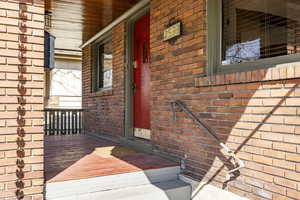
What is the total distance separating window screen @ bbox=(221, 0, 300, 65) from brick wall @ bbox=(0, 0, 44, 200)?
1.77 metres

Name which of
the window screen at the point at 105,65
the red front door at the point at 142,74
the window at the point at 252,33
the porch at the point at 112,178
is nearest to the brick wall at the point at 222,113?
the window at the point at 252,33

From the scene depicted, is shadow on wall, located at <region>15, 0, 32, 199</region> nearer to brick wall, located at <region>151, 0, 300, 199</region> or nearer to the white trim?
brick wall, located at <region>151, 0, 300, 199</region>

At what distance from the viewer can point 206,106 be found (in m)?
2.62

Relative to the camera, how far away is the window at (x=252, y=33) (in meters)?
2.04

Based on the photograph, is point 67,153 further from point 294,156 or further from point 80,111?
point 80,111

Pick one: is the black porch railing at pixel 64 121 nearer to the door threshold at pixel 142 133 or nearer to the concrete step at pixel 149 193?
the door threshold at pixel 142 133

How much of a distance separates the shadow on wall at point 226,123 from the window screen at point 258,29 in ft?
1.11

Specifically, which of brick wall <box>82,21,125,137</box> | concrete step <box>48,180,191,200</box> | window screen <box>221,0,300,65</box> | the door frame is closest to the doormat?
the door frame

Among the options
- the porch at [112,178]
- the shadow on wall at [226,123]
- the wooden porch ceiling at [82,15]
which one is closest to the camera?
the shadow on wall at [226,123]

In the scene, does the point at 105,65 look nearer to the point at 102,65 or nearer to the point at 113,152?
the point at 102,65

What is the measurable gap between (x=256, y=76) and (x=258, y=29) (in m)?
0.51

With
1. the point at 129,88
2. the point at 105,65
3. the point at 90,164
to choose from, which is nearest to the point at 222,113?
the point at 90,164

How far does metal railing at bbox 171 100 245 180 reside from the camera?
7.20 feet

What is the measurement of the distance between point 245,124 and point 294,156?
0.47 meters
